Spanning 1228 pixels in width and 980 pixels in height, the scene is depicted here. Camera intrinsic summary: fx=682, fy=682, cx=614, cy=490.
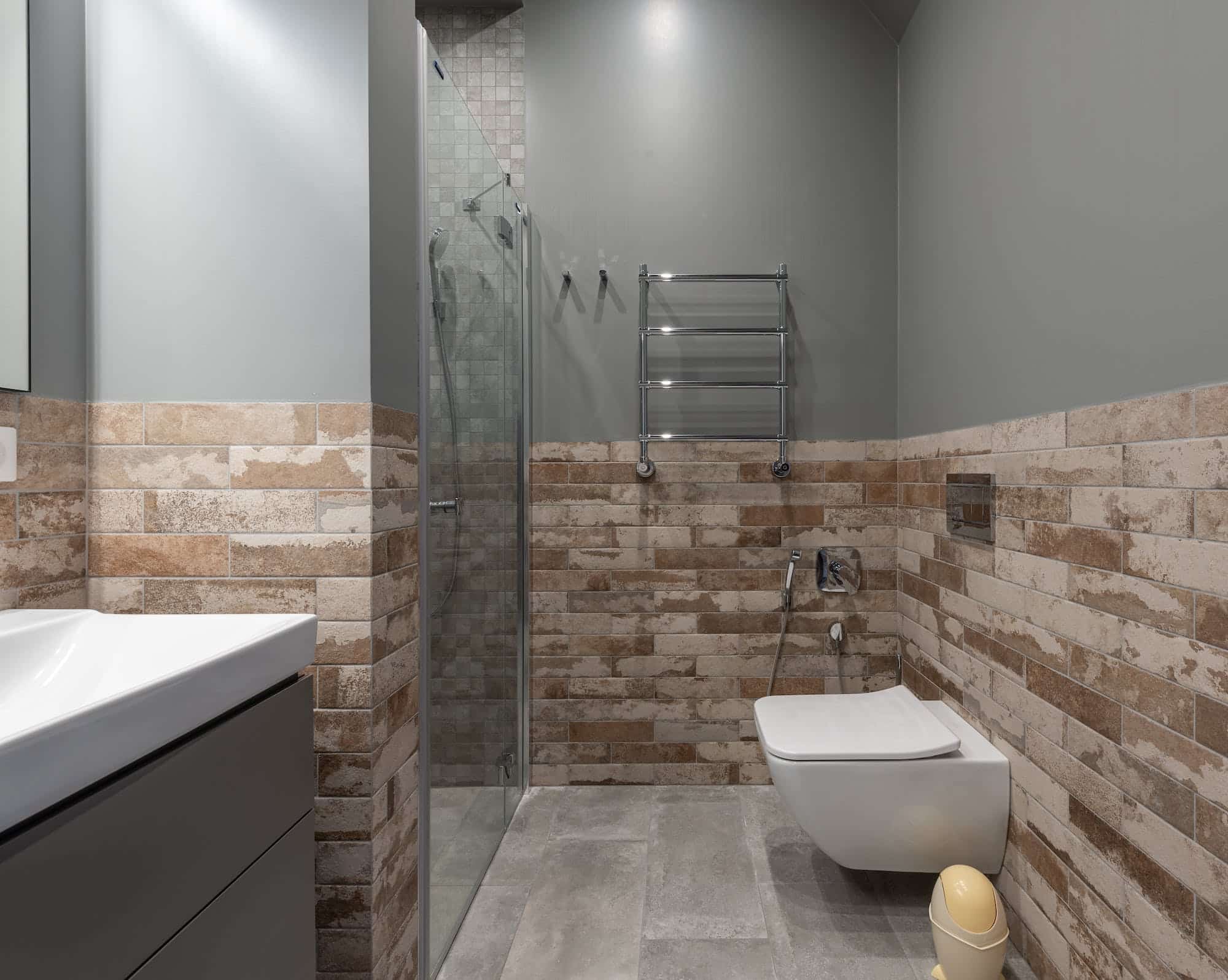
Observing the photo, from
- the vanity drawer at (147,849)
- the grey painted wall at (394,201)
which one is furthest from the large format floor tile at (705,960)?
the grey painted wall at (394,201)

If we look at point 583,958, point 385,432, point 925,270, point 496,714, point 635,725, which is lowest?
point 583,958

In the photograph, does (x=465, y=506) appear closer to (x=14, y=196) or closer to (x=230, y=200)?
(x=230, y=200)

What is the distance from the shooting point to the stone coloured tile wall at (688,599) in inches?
96.3

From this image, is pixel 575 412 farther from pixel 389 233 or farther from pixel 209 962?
pixel 209 962

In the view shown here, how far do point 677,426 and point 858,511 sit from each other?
716 millimetres

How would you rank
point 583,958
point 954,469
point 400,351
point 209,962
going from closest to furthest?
point 209,962, point 400,351, point 583,958, point 954,469

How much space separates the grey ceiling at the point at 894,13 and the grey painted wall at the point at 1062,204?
0.22ft

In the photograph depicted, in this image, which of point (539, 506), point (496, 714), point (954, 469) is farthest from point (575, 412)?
point (954, 469)

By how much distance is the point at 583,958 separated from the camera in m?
1.61

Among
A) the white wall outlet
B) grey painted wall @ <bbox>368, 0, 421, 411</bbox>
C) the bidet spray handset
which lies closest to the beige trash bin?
the bidet spray handset

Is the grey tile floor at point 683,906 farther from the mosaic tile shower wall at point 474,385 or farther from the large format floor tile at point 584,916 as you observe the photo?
the mosaic tile shower wall at point 474,385

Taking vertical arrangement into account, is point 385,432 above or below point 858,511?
above

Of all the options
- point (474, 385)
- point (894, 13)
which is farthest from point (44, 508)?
point (894, 13)

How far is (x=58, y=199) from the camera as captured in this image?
4.01 ft
